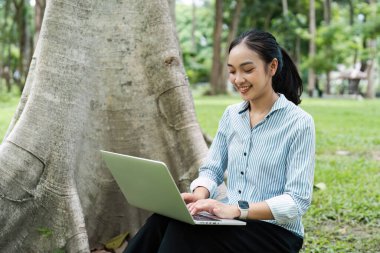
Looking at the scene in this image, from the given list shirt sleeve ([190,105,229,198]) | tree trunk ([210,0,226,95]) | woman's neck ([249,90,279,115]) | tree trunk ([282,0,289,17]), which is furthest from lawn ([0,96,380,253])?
tree trunk ([282,0,289,17])

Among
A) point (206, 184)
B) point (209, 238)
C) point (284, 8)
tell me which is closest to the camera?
point (209, 238)

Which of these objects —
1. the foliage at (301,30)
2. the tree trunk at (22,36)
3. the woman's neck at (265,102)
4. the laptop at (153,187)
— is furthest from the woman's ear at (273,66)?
the tree trunk at (22,36)

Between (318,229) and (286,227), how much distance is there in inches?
79.3

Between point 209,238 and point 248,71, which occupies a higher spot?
point 248,71

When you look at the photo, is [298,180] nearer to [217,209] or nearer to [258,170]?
[258,170]

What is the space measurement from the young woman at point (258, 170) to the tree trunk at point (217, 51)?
19230 mm

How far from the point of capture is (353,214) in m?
4.82

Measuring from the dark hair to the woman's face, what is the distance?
1.0 inches

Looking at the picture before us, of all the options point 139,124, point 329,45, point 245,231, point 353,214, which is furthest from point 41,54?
point 329,45

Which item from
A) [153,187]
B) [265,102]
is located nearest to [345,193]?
[265,102]

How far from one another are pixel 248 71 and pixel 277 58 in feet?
0.52

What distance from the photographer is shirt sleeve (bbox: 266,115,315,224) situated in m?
2.50

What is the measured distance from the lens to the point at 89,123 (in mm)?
3676

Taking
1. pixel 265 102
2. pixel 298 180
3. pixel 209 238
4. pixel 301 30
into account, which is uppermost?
pixel 265 102
